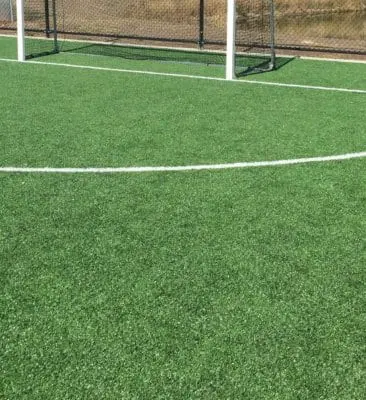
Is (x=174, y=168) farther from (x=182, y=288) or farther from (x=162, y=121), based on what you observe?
(x=182, y=288)

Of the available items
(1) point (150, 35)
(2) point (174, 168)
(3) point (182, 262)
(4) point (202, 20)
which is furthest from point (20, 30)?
(3) point (182, 262)

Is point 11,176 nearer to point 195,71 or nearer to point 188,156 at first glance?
point 188,156

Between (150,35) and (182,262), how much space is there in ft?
41.9

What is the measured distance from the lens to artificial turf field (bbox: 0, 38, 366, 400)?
111 inches

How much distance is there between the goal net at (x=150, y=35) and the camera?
11.4 metres

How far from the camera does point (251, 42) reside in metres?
13.4

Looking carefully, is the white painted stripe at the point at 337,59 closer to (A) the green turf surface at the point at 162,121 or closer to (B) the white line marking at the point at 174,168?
(A) the green turf surface at the point at 162,121

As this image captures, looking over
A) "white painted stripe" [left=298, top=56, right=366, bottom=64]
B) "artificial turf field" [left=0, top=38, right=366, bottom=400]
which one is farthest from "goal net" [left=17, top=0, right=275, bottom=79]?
"artificial turf field" [left=0, top=38, right=366, bottom=400]

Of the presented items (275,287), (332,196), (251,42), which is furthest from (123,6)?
(275,287)

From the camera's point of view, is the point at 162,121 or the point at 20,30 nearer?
the point at 162,121

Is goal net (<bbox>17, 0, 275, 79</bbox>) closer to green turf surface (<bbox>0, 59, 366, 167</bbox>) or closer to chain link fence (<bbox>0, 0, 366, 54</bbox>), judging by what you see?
chain link fence (<bbox>0, 0, 366, 54</bbox>)

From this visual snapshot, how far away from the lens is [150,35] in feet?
A: 52.0

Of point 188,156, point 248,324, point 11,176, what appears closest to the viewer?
point 248,324

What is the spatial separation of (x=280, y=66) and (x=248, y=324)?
8762mm
